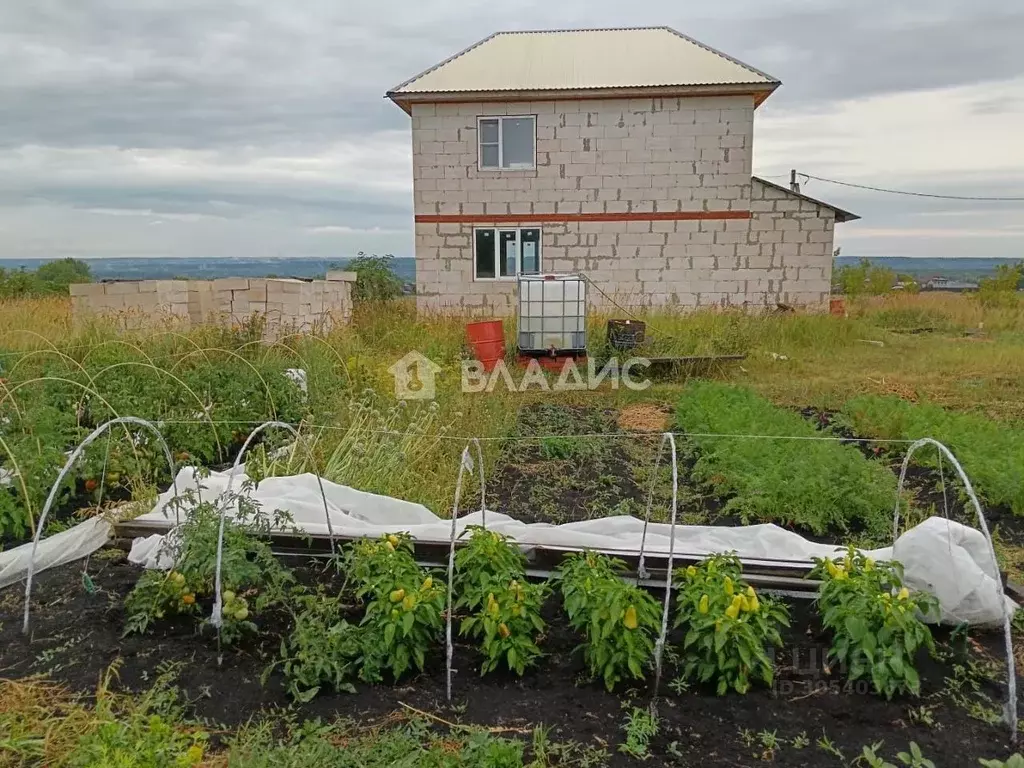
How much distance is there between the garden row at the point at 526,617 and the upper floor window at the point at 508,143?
1124cm

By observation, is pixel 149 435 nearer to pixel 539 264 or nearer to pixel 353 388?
pixel 353 388

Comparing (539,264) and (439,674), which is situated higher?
(539,264)

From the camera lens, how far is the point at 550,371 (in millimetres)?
9469

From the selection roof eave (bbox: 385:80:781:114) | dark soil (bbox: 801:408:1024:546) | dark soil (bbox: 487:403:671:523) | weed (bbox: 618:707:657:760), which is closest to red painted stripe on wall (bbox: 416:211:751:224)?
roof eave (bbox: 385:80:781:114)

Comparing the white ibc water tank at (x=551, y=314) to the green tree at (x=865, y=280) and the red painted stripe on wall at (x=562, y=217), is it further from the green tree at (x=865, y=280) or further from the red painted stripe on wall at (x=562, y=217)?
the green tree at (x=865, y=280)

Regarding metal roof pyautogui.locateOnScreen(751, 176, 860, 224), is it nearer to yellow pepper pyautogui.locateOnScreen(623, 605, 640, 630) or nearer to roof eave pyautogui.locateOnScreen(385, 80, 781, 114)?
roof eave pyautogui.locateOnScreen(385, 80, 781, 114)

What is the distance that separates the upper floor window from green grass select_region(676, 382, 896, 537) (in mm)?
8641

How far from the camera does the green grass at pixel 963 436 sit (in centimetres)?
459

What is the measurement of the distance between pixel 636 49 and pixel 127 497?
1273cm

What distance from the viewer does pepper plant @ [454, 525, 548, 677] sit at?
271 centimetres

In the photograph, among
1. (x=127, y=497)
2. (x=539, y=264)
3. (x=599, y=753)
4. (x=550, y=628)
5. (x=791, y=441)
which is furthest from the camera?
(x=539, y=264)

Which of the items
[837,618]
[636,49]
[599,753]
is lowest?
[599,753]

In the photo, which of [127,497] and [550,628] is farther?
[127,497]

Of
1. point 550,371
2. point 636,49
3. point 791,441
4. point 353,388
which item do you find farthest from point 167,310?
point 636,49
